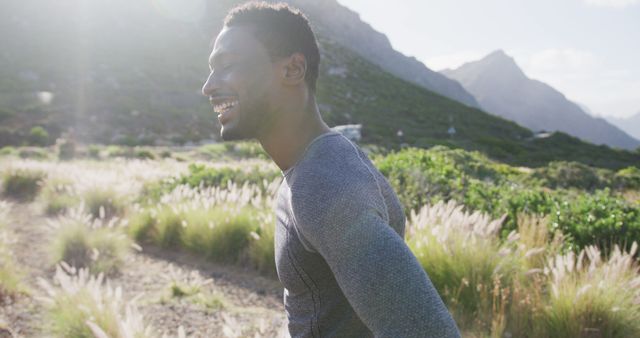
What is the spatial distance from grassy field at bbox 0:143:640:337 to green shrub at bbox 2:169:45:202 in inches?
1.0

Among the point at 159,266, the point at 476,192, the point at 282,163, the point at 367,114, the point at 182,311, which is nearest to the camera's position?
the point at 282,163

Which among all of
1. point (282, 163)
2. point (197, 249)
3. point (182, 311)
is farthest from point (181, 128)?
point (282, 163)

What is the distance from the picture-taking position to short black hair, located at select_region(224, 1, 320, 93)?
55.9 inches

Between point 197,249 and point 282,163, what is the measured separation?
18.8 ft

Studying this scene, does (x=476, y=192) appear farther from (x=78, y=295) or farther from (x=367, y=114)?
(x=367, y=114)

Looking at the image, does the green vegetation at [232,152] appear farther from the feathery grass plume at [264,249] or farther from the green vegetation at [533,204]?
the feathery grass plume at [264,249]

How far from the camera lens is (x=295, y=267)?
4.23ft

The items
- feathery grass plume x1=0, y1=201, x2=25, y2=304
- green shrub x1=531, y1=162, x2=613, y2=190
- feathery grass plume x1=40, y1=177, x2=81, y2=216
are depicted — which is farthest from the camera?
green shrub x1=531, y1=162, x2=613, y2=190

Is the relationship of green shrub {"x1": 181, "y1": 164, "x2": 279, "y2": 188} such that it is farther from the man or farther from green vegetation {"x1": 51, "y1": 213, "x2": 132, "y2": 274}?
the man

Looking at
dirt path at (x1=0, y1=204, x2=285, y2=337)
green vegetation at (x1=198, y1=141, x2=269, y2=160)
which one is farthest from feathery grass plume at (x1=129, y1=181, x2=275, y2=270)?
green vegetation at (x1=198, y1=141, x2=269, y2=160)

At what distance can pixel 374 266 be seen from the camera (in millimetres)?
939

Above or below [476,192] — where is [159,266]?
below

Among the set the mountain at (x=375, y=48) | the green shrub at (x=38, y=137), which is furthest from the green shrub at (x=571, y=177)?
the mountain at (x=375, y=48)

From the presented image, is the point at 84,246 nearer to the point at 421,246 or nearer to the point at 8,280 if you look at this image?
the point at 8,280
